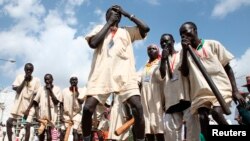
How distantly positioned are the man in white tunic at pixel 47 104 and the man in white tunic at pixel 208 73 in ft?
19.7

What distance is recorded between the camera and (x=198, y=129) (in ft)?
18.8

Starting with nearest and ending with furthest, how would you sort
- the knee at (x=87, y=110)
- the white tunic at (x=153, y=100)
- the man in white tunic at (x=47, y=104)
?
the knee at (x=87, y=110), the white tunic at (x=153, y=100), the man in white tunic at (x=47, y=104)

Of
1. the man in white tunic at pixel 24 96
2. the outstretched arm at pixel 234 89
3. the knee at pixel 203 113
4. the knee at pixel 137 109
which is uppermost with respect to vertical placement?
the man in white tunic at pixel 24 96

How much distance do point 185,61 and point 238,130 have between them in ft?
7.43

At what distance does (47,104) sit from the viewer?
10.8 m

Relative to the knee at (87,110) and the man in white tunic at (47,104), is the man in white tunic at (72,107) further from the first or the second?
the knee at (87,110)

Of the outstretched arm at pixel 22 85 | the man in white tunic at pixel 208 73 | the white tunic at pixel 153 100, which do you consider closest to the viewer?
the man in white tunic at pixel 208 73

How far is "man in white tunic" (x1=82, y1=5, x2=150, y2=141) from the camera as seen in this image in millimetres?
5234

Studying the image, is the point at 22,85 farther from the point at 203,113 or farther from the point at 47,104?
the point at 203,113

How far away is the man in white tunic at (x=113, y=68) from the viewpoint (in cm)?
523

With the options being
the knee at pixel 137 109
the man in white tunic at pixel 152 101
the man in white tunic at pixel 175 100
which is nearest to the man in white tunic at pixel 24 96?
the man in white tunic at pixel 152 101

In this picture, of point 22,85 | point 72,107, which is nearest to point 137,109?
point 22,85

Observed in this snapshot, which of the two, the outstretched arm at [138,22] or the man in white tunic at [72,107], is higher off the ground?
the outstretched arm at [138,22]

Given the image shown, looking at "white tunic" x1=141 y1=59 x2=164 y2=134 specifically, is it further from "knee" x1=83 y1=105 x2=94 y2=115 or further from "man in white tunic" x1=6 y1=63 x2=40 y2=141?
"man in white tunic" x1=6 y1=63 x2=40 y2=141
